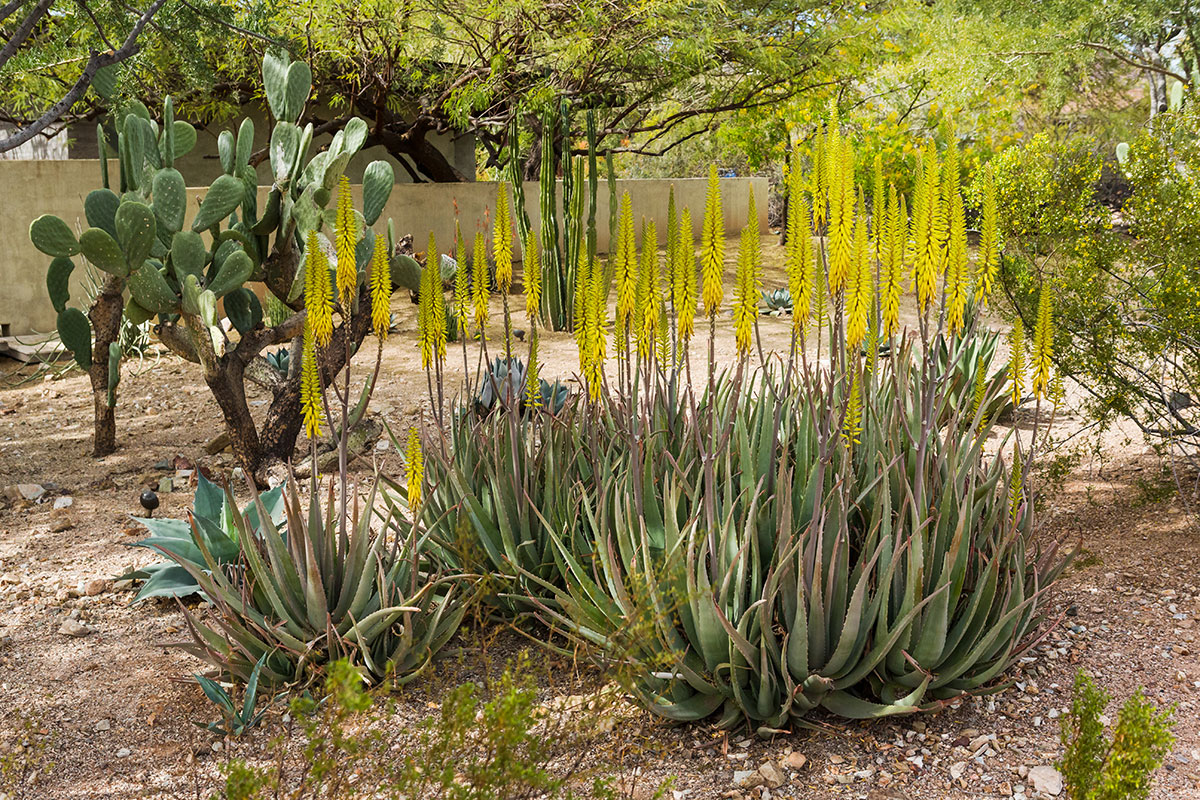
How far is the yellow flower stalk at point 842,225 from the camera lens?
7.89 feet

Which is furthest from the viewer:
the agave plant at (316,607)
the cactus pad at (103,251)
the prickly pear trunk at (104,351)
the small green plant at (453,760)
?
the prickly pear trunk at (104,351)

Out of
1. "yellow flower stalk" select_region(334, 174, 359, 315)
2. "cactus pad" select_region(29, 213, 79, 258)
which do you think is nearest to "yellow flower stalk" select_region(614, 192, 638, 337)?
"yellow flower stalk" select_region(334, 174, 359, 315)

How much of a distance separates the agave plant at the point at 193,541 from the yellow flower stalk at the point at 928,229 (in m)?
2.11

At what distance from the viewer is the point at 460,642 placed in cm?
328

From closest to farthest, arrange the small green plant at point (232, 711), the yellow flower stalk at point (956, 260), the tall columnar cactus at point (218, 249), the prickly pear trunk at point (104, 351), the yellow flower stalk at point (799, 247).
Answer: the yellow flower stalk at point (799, 247), the yellow flower stalk at point (956, 260), the small green plant at point (232, 711), the tall columnar cactus at point (218, 249), the prickly pear trunk at point (104, 351)

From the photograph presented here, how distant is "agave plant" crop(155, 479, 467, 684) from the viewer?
9.32ft

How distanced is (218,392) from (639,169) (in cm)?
2808

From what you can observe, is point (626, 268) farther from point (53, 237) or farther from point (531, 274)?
point (53, 237)

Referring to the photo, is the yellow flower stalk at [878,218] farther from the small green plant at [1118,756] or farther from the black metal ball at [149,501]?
the black metal ball at [149,501]

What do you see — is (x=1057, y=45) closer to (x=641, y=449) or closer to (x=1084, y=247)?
(x=1084, y=247)

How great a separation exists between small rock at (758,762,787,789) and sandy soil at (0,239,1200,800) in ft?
0.07

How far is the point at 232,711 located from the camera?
108 inches

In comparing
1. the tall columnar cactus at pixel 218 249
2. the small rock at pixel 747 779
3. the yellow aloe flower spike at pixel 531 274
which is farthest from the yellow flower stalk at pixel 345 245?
the tall columnar cactus at pixel 218 249

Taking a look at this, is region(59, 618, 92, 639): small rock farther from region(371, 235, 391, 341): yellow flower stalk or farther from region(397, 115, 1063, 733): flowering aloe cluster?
region(371, 235, 391, 341): yellow flower stalk
